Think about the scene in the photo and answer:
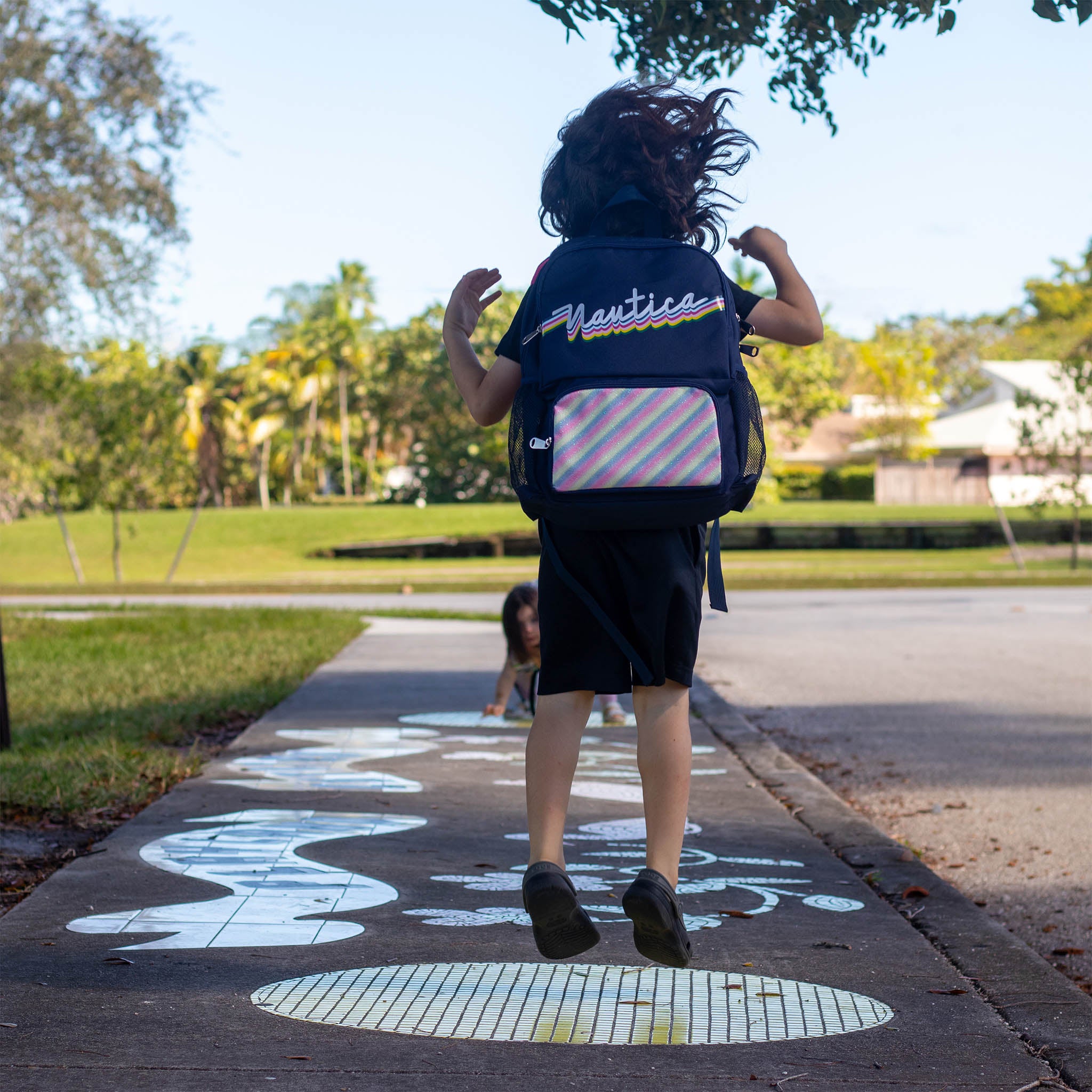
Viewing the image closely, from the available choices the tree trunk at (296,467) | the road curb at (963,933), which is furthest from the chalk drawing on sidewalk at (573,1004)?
the tree trunk at (296,467)

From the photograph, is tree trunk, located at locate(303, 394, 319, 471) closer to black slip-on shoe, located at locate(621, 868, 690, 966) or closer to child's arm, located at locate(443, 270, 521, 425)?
child's arm, located at locate(443, 270, 521, 425)

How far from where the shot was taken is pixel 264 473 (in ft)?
232

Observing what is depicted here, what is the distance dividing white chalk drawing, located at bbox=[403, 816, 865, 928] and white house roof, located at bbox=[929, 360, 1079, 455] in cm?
4844

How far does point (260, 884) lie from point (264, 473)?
68021 millimetres

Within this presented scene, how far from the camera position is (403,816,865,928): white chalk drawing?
380 centimetres

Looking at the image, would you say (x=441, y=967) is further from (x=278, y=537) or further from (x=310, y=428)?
(x=310, y=428)

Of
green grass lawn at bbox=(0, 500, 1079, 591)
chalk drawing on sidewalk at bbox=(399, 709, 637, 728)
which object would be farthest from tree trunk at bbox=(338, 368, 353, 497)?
chalk drawing on sidewalk at bbox=(399, 709, 637, 728)

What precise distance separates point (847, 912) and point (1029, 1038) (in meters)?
1.08

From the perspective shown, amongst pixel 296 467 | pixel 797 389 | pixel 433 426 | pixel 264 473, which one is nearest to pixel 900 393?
pixel 797 389

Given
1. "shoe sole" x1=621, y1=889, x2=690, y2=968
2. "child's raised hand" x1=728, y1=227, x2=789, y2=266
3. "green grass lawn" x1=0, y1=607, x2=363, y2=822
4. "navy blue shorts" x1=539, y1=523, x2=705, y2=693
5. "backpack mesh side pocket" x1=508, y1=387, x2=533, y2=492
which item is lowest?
"green grass lawn" x1=0, y1=607, x2=363, y2=822

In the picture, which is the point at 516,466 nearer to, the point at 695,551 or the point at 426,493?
the point at 695,551

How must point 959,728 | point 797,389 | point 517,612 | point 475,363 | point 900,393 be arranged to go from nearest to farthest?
point 475,363, point 517,612, point 959,728, point 797,389, point 900,393

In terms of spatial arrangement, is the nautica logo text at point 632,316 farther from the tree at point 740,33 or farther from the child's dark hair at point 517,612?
the child's dark hair at point 517,612

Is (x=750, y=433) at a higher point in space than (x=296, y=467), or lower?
lower
